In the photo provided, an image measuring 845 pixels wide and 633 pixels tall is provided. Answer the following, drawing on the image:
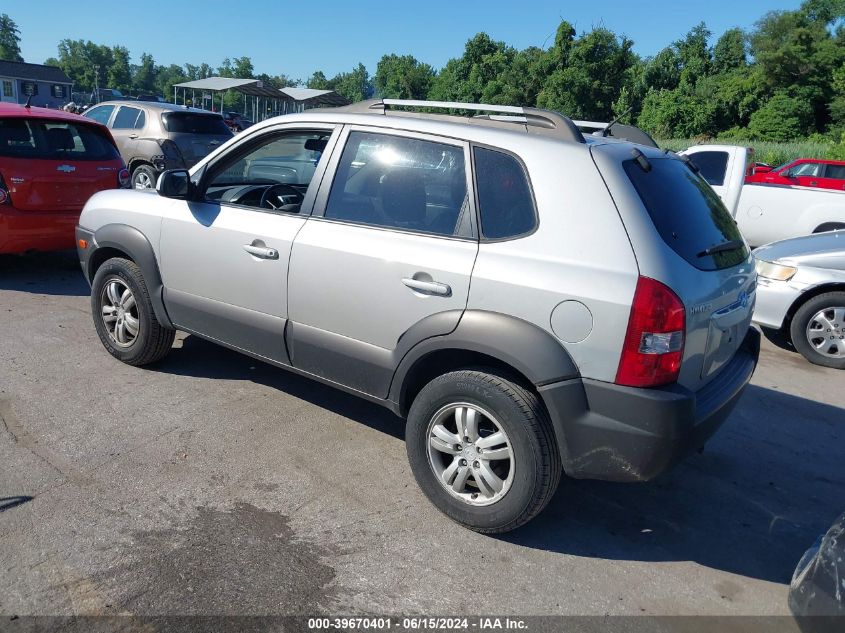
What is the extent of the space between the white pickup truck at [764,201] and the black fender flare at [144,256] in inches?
323

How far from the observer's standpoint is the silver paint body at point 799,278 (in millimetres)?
6195

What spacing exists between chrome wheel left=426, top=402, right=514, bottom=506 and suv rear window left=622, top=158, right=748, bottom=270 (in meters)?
1.14

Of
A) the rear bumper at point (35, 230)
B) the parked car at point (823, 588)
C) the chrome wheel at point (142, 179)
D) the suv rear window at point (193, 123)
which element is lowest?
the parked car at point (823, 588)

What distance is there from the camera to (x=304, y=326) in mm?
3816

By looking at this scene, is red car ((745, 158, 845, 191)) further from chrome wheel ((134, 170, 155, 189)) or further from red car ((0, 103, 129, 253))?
red car ((0, 103, 129, 253))

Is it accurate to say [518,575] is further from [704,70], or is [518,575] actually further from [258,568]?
[704,70]

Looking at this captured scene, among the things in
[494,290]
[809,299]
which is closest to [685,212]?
[494,290]

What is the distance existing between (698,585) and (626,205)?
1.68 m

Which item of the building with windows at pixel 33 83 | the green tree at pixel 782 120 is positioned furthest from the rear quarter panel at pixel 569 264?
the building with windows at pixel 33 83

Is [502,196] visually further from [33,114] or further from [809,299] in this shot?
[33,114]

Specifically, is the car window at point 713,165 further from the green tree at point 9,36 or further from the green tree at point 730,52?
the green tree at point 9,36

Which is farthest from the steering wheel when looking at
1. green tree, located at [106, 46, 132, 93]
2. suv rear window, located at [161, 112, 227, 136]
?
green tree, located at [106, 46, 132, 93]

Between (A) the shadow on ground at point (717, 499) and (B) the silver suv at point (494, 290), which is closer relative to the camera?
(B) the silver suv at point (494, 290)

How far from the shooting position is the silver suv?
286 cm
